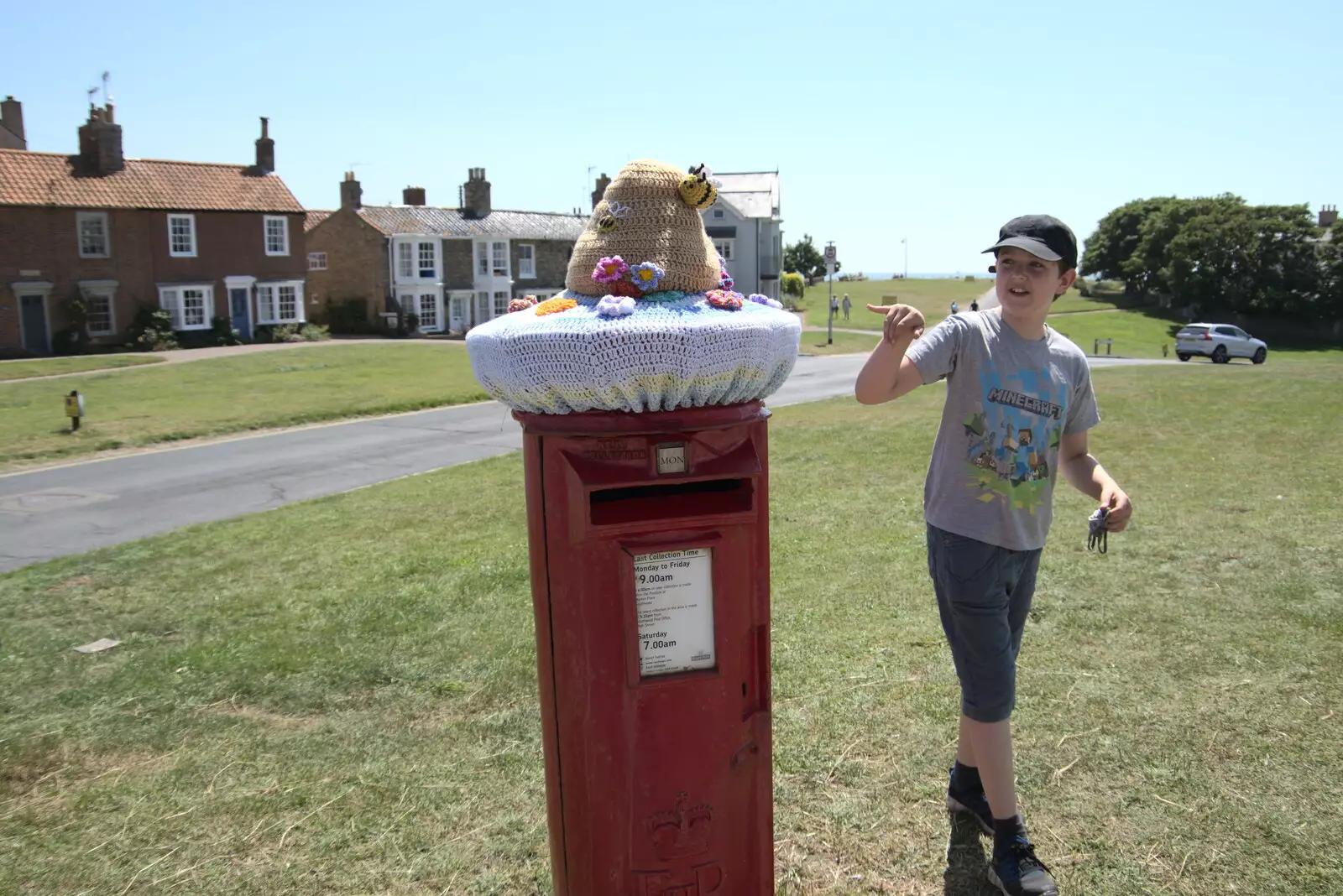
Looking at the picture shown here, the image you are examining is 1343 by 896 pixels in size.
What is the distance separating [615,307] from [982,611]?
1.45 meters

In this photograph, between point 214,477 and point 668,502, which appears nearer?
point 668,502

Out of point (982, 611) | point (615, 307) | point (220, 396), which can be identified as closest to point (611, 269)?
point (615, 307)

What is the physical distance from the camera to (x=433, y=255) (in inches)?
1670

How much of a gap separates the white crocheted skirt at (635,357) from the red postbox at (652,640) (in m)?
0.06

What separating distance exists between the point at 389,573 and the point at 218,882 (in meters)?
3.23

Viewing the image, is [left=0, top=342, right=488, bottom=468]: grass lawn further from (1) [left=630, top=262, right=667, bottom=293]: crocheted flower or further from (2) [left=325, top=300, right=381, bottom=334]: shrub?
(1) [left=630, top=262, right=667, bottom=293]: crocheted flower

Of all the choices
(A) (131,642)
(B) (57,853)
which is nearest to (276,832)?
(B) (57,853)

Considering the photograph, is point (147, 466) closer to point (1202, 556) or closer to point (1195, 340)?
point (1202, 556)

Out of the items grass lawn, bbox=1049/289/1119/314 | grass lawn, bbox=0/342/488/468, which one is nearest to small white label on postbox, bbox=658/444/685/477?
grass lawn, bbox=0/342/488/468

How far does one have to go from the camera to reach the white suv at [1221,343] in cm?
3172

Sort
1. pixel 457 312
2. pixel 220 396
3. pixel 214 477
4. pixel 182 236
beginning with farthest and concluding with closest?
pixel 457 312 → pixel 182 236 → pixel 220 396 → pixel 214 477

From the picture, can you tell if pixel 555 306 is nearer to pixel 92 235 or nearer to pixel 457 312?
pixel 92 235

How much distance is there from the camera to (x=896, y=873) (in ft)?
9.88

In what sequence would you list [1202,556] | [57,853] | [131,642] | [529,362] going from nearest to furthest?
[529,362]
[57,853]
[131,642]
[1202,556]
